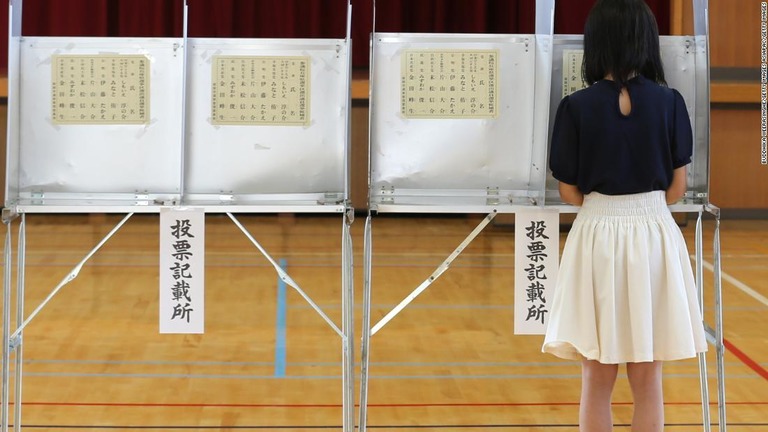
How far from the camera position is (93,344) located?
4.01 meters

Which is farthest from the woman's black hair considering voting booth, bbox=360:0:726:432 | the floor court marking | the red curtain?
the red curtain

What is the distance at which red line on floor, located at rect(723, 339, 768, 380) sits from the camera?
3648 mm

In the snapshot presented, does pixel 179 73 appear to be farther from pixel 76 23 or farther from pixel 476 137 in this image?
pixel 76 23

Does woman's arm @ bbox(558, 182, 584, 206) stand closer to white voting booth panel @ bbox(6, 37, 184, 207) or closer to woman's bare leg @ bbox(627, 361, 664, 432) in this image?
woman's bare leg @ bbox(627, 361, 664, 432)

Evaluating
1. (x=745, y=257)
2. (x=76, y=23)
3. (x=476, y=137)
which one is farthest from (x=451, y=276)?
(x=76, y=23)

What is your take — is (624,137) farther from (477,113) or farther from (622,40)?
(477,113)

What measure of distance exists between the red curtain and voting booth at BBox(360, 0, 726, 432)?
4939 mm

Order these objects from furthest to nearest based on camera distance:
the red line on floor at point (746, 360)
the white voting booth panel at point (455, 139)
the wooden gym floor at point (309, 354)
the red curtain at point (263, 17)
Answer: the red curtain at point (263, 17), the red line on floor at point (746, 360), the wooden gym floor at point (309, 354), the white voting booth panel at point (455, 139)

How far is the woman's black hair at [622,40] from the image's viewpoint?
2.31 meters

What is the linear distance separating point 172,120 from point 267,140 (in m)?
0.26

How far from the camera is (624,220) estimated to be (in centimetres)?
239

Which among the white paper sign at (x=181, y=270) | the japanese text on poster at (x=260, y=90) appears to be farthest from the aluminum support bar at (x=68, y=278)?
the japanese text on poster at (x=260, y=90)

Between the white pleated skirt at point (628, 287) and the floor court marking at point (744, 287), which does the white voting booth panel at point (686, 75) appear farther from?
the floor court marking at point (744, 287)

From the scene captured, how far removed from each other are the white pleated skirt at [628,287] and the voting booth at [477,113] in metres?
0.33
